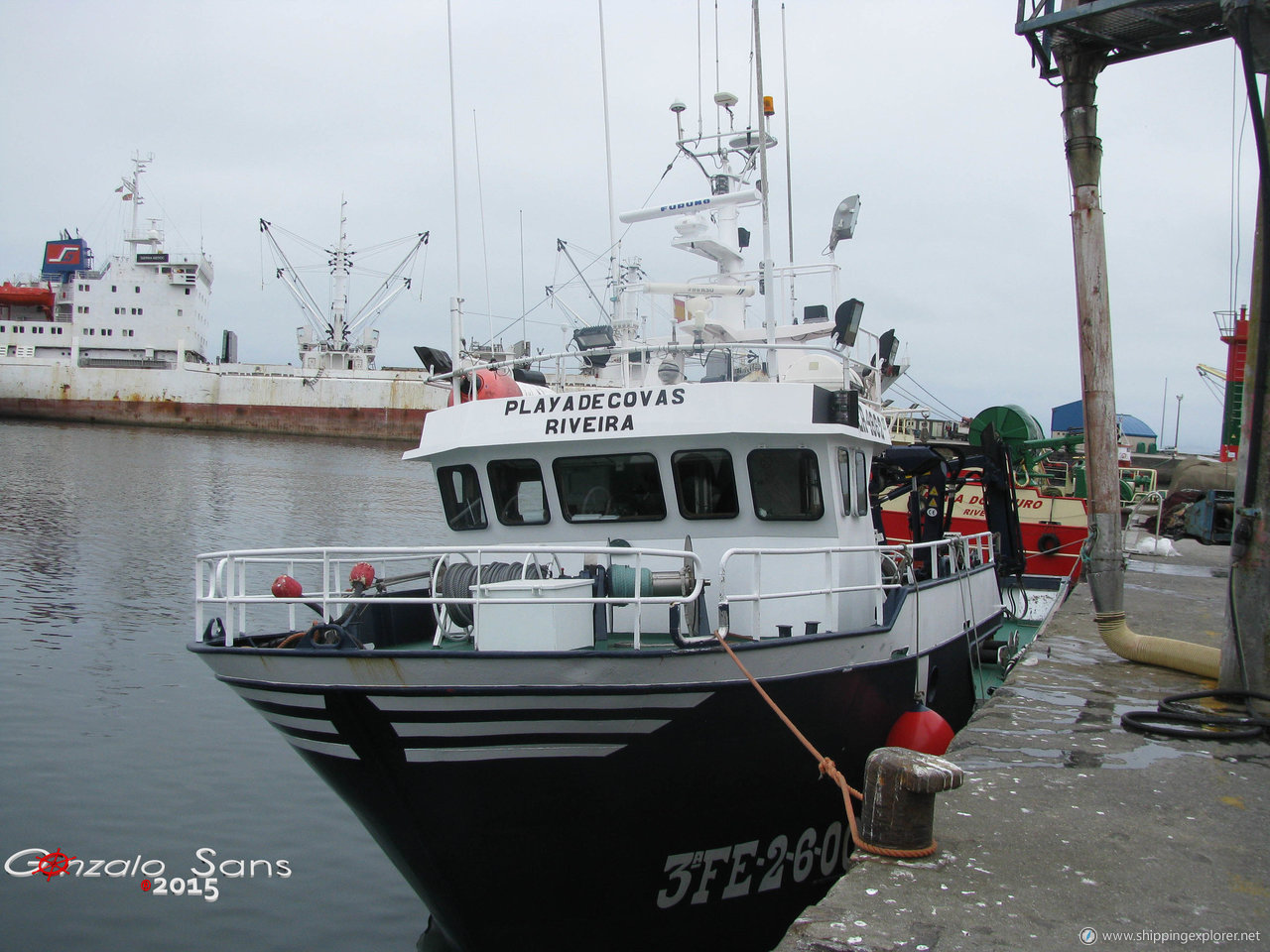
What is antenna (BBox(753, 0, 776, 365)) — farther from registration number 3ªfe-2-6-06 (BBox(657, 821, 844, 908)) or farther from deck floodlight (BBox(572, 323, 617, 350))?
registration number 3ªfe-2-6-06 (BBox(657, 821, 844, 908))

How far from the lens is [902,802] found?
473 centimetres

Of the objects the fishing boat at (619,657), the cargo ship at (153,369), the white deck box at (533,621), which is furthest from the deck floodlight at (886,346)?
the cargo ship at (153,369)

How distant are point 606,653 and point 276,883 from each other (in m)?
4.90

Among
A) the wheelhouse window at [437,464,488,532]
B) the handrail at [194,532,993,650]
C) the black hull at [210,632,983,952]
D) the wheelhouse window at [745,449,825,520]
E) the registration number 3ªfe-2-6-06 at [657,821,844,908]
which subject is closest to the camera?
the handrail at [194,532,993,650]

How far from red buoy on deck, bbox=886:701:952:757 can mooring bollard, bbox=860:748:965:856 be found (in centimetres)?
291

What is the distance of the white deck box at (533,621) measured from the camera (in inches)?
233

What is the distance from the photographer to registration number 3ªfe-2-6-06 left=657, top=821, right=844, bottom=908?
6539 millimetres

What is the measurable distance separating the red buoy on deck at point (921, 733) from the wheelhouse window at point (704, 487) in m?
2.18

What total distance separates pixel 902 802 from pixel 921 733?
3119 millimetres

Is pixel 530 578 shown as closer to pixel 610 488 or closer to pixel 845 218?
pixel 610 488

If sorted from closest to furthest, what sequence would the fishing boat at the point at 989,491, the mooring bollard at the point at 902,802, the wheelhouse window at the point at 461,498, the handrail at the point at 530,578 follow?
1. the mooring bollard at the point at 902,802
2. the handrail at the point at 530,578
3. the wheelhouse window at the point at 461,498
4. the fishing boat at the point at 989,491

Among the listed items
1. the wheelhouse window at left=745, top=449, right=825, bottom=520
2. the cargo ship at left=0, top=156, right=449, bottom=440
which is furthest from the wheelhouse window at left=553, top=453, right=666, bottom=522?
the cargo ship at left=0, top=156, right=449, bottom=440

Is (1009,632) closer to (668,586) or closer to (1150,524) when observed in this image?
(668,586)

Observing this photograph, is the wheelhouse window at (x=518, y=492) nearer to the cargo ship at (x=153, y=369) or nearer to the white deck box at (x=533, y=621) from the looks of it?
the white deck box at (x=533, y=621)
